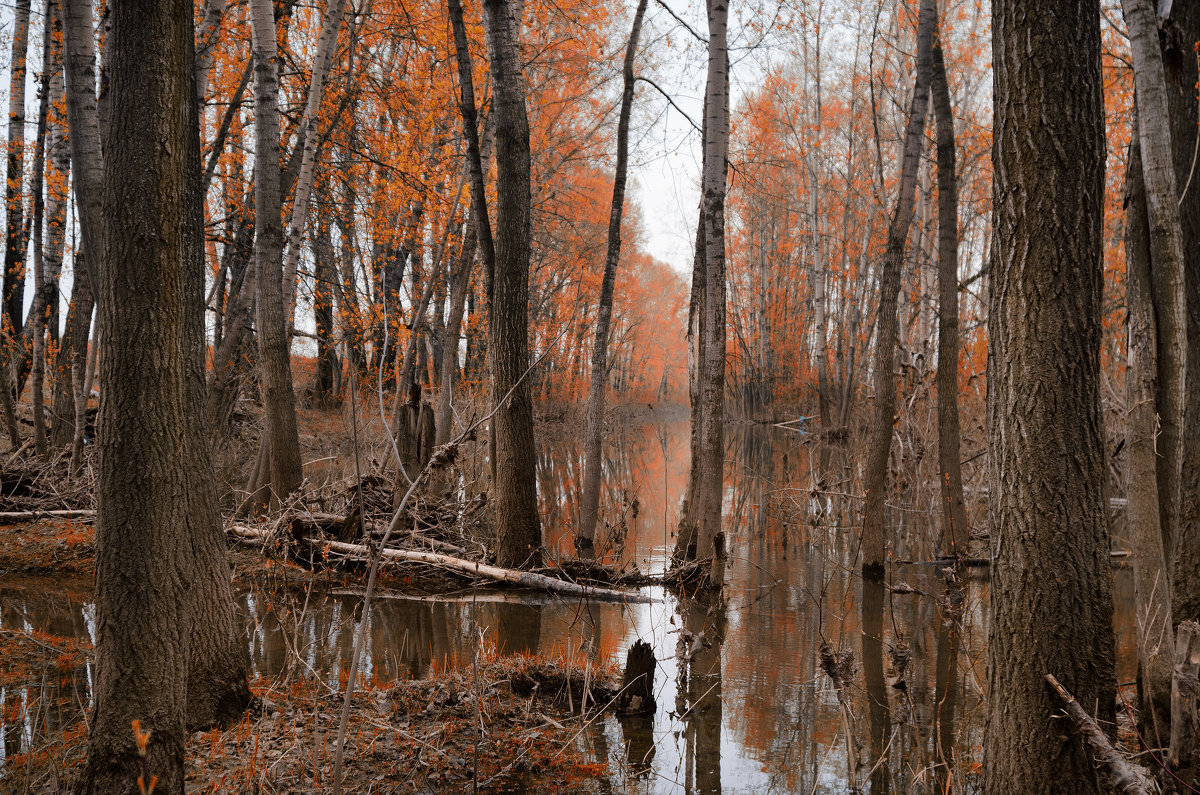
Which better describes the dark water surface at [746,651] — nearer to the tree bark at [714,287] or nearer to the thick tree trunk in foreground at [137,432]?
the tree bark at [714,287]

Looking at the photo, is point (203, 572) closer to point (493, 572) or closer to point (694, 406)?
point (493, 572)

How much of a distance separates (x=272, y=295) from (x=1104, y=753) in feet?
24.7

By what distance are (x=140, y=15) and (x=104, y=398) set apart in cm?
121

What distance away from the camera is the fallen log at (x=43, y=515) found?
8078mm

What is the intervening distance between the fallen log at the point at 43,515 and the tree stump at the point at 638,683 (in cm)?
672

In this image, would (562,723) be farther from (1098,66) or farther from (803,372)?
(803,372)

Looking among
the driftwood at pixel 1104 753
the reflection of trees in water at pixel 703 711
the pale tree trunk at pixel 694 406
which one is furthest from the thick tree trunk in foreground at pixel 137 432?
the pale tree trunk at pixel 694 406

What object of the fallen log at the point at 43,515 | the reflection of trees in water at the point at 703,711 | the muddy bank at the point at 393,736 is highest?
the fallen log at the point at 43,515

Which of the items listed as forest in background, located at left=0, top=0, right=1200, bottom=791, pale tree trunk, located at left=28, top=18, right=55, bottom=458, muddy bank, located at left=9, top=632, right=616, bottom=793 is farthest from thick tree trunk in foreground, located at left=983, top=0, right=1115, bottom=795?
pale tree trunk, located at left=28, top=18, right=55, bottom=458

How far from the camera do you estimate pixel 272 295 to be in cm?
761

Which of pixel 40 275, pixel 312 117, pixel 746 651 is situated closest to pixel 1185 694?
pixel 746 651

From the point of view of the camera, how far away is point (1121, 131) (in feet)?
41.4

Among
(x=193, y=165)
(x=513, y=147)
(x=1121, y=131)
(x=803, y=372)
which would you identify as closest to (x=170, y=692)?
(x=193, y=165)

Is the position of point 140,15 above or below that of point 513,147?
below
